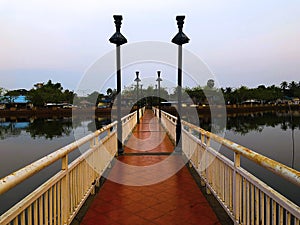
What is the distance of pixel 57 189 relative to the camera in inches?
108

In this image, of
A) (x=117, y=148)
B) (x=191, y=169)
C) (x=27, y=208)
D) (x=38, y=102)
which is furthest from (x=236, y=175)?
(x=38, y=102)

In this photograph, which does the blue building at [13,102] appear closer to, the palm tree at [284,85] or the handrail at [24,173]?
the handrail at [24,173]

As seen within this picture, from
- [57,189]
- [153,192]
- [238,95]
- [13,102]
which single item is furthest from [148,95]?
[57,189]

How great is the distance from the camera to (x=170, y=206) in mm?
3861

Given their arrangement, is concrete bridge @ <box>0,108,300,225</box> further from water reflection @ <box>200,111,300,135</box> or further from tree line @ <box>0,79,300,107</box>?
tree line @ <box>0,79,300,107</box>

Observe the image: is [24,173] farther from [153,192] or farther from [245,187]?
[153,192]

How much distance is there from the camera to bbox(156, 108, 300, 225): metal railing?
1.93 meters

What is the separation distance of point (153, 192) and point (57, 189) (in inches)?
80.1

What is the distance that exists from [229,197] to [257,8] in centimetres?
2011

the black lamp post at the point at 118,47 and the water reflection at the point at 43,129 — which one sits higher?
the black lamp post at the point at 118,47

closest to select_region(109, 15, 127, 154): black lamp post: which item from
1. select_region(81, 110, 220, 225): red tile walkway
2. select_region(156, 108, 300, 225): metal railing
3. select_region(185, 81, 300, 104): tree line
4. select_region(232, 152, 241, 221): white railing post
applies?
select_region(81, 110, 220, 225): red tile walkway

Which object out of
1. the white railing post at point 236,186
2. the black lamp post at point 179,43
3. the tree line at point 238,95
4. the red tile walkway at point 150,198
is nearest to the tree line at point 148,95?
the tree line at point 238,95

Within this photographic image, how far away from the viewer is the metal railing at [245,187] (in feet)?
6.33

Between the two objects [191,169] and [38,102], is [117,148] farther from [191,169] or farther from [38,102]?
[38,102]
